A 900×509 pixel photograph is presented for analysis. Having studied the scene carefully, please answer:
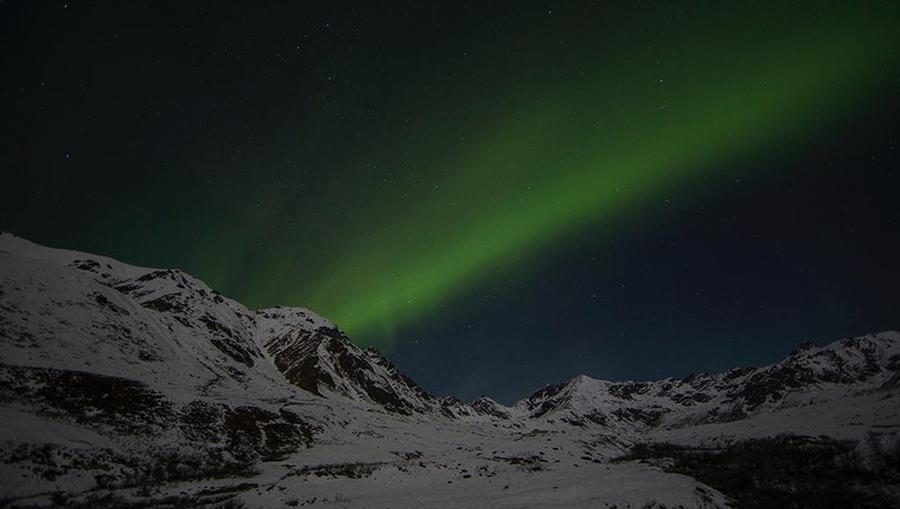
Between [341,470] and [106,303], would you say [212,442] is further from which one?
[106,303]

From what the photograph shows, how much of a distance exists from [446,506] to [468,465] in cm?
2434

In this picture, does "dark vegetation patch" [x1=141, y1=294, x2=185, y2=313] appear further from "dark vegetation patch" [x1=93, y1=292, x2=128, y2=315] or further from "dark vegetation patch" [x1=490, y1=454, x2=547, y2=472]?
"dark vegetation patch" [x1=490, y1=454, x2=547, y2=472]

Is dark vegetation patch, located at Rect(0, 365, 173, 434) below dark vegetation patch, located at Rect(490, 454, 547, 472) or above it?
above

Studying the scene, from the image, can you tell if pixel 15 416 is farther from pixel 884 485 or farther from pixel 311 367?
pixel 311 367

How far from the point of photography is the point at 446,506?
23.2m

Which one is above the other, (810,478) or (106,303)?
(106,303)

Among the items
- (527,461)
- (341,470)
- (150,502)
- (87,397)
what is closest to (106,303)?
(87,397)

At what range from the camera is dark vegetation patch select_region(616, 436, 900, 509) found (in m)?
24.8

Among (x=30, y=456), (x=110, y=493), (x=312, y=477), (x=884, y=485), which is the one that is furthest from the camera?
(x=312, y=477)

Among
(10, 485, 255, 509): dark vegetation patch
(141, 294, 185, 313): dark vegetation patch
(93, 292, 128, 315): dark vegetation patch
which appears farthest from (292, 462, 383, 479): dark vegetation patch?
(141, 294, 185, 313): dark vegetation patch

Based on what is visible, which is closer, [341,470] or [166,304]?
[341,470]

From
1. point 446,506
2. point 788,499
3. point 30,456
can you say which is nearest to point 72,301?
point 30,456

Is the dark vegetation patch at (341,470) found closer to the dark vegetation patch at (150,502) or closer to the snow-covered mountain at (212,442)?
the snow-covered mountain at (212,442)

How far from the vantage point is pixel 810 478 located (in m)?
30.5
